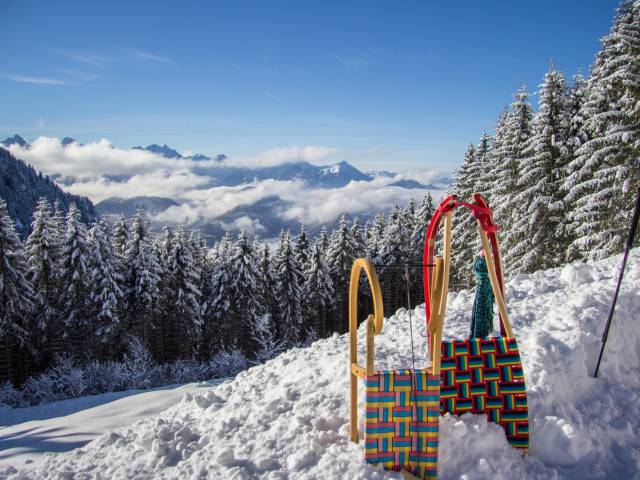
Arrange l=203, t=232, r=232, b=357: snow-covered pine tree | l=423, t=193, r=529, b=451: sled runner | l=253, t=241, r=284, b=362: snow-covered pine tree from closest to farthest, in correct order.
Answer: l=423, t=193, r=529, b=451: sled runner < l=203, t=232, r=232, b=357: snow-covered pine tree < l=253, t=241, r=284, b=362: snow-covered pine tree

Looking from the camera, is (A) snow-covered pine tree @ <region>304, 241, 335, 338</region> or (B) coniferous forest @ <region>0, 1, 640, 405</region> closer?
(B) coniferous forest @ <region>0, 1, 640, 405</region>

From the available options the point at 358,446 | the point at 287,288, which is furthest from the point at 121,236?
the point at 358,446

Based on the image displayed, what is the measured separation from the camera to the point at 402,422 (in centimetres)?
428

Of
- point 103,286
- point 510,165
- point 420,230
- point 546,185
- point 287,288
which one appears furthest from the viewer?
Answer: point 287,288

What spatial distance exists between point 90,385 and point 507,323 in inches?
890

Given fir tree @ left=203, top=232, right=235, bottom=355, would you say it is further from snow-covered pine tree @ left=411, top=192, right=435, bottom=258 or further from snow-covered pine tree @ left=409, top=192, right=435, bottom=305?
snow-covered pine tree @ left=411, top=192, right=435, bottom=258

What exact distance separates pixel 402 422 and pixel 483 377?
109 centimetres

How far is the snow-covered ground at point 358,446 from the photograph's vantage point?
175 inches

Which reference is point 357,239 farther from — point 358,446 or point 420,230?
point 358,446

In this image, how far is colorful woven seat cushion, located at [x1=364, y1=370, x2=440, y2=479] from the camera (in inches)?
167

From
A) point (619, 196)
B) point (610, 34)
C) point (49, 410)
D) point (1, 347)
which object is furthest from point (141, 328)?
point (610, 34)

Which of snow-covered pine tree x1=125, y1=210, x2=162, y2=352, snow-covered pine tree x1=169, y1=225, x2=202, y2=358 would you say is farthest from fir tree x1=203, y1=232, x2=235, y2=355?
snow-covered pine tree x1=125, y1=210, x2=162, y2=352

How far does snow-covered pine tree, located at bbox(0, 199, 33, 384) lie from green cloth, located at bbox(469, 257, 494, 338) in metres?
27.0

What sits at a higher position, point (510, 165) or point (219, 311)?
point (510, 165)
